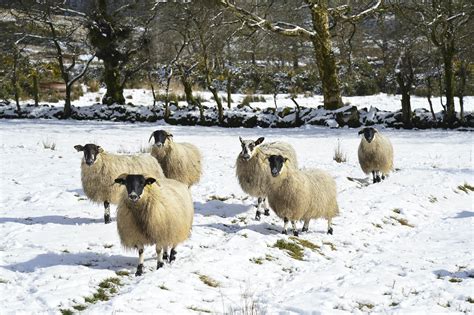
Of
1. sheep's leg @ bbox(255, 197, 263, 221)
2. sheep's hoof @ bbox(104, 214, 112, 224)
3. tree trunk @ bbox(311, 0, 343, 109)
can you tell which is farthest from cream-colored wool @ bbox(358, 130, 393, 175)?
tree trunk @ bbox(311, 0, 343, 109)

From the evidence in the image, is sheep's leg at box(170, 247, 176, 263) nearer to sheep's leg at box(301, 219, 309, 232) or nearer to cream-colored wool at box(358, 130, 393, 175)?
sheep's leg at box(301, 219, 309, 232)

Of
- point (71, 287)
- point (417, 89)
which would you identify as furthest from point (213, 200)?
point (417, 89)

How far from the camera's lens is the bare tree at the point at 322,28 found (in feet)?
74.2

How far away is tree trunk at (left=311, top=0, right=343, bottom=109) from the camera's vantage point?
2321cm

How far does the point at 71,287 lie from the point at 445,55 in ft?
64.4

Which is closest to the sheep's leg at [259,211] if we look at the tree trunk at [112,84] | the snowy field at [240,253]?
the snowy field at [240,253]

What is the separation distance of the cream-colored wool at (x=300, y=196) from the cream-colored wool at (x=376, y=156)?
4286 millimetres

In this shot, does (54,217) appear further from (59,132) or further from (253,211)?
(59,132)

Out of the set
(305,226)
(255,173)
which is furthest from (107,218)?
(305,226)

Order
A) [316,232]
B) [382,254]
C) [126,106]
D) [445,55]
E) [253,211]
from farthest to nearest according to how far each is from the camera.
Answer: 1. [126,106]
2. [445,55]
3. [253,211]
4. [316,232]
5. [382,254]

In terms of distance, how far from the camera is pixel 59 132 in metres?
20.1

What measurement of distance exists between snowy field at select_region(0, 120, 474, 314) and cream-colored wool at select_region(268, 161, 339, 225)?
0.39 metres

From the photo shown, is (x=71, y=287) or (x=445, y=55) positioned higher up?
(x=445, y=55)

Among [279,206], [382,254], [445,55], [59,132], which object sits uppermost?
[445,55]
